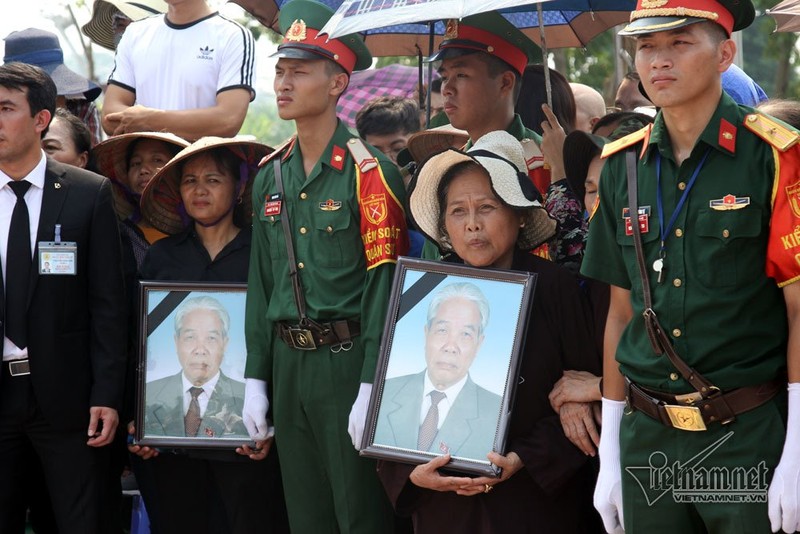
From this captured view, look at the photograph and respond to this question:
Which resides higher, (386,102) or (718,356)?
(386,102)

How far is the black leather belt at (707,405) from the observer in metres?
3.72

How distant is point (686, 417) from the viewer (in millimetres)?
3783

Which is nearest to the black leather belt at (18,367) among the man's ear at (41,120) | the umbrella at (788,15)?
the man's ear at (41,120)

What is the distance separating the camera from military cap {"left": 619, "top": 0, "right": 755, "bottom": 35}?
12.4ft

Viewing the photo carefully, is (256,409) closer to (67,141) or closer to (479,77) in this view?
(479,77)

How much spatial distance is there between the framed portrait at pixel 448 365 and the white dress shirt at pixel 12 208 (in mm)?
1879

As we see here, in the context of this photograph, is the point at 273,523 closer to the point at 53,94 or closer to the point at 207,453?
the point at 207,453

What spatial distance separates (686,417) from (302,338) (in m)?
2.01

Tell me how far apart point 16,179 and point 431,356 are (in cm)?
231

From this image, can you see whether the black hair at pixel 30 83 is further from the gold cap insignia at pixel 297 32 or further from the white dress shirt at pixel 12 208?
the gold cap insignia at pixel 297 32

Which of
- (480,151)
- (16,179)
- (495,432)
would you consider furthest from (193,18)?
(495,432)

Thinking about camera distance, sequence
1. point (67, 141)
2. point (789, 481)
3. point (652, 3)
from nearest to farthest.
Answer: point (789, 481)
point (652, 3)
point (67, 141)

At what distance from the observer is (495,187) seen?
467 cm

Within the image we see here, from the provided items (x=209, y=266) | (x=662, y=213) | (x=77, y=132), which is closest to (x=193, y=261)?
(x=209, y=266)
